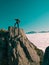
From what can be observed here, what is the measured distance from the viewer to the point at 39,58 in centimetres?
2378

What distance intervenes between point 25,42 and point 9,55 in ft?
8.03

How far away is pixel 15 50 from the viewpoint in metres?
21.7

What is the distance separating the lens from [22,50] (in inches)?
882

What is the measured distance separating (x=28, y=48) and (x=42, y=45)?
6.09 m

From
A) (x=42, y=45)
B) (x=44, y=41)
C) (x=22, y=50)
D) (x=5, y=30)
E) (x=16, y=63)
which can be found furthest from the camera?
(x=44, y=41)

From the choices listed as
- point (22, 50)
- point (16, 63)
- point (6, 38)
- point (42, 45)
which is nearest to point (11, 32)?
point (6, 38)

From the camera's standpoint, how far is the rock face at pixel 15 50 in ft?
70.6

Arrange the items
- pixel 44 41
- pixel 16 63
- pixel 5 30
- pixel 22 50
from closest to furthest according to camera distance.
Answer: pixel 16 63, pixel 22 50, pixel 5 30, pixel 44 41

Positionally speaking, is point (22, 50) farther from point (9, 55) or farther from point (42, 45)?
point (42, 45)

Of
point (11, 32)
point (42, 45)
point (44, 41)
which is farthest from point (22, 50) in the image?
point (44, 41)

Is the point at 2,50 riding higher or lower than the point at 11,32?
lower

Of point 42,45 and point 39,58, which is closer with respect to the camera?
point 39,58

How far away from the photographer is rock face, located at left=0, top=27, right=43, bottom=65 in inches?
847

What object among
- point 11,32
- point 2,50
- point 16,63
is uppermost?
point 11,32
